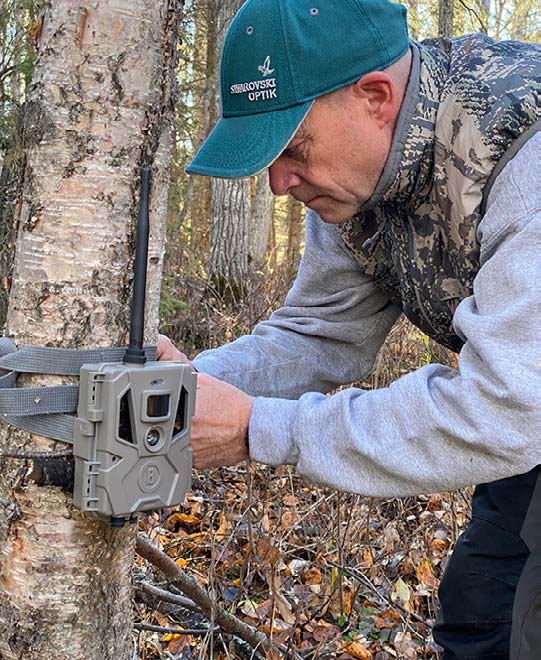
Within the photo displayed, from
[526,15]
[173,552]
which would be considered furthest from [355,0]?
[526,15]

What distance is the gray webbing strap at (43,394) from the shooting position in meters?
1.43

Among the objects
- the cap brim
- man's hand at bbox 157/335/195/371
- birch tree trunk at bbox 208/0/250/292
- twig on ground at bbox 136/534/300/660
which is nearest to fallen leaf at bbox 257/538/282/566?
twig on ground at bbox 136/534/300/660

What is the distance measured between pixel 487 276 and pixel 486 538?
119cm

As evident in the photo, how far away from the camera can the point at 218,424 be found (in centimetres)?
172

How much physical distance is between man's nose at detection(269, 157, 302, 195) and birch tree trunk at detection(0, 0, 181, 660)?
15.9 inches

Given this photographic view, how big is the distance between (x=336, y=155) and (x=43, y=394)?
929 mm

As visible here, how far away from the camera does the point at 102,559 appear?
159 centimetres

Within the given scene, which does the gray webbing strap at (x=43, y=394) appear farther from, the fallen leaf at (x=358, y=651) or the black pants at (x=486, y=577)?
the fallen leaf at (x=358, y=651)

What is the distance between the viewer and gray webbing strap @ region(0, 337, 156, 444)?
143cm

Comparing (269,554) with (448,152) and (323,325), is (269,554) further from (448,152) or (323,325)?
(448,152)

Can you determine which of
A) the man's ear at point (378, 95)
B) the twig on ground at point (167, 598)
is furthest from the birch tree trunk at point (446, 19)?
the twig on ground at point (167, 598)

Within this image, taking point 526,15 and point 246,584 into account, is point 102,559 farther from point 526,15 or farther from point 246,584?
point 526,15

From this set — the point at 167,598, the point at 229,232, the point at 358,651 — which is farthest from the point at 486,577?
the point at 229,232

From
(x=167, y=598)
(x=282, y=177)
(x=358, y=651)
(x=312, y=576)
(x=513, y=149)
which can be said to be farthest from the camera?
(x=312, y=576)
